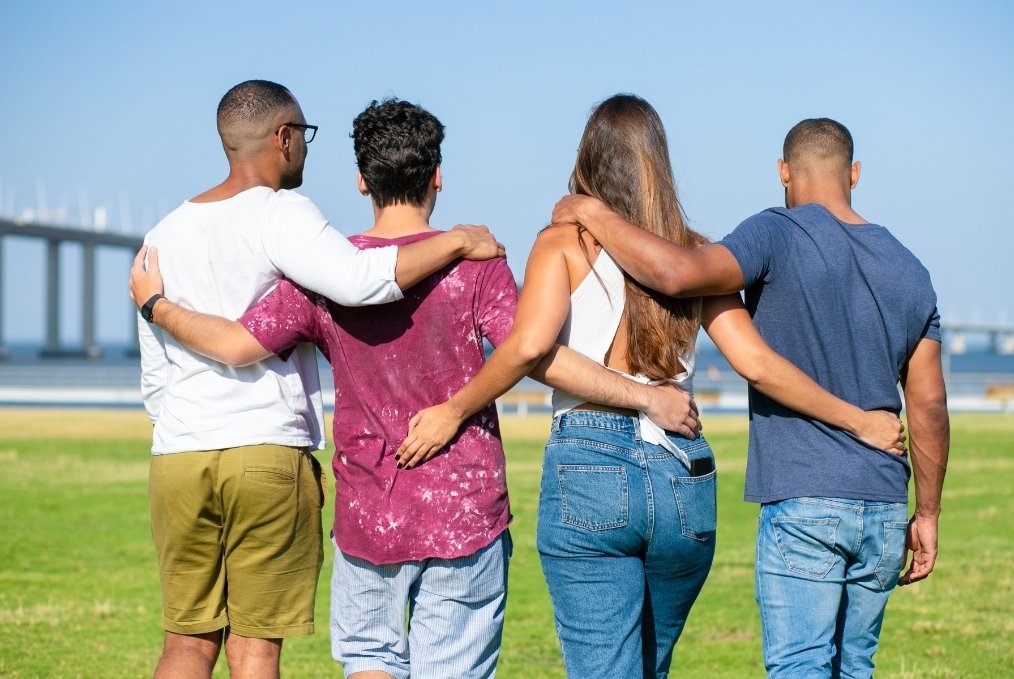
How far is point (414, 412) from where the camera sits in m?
3.02

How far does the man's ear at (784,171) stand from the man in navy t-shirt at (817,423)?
0.14 m

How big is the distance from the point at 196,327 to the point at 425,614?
3.32ft

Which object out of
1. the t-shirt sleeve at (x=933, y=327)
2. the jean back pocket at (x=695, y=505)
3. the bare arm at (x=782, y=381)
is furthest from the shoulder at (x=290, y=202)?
the t-shirt sleeve at (x=933, y=327)

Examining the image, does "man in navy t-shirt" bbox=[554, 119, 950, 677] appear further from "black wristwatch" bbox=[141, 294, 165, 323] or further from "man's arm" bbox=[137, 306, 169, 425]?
"man's arm" bbox=[137, 306, 169, 425]

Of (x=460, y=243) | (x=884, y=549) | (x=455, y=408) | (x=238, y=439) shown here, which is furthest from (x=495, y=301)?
(x=884, y=549)

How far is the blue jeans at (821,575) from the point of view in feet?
9.84

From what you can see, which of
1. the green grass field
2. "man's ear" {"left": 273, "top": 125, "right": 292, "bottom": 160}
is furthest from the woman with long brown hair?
the green grass field

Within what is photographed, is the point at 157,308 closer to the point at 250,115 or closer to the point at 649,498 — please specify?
the point at 250,115

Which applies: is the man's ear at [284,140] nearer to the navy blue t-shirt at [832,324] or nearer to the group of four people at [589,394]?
the group of four people at [589,394]

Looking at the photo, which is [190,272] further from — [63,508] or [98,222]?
[98,222]

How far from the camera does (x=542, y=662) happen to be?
18.9 ft

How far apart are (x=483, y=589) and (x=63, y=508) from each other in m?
9.29

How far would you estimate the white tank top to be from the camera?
2984 millimetres

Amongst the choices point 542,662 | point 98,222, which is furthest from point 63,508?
point 98,222
